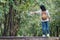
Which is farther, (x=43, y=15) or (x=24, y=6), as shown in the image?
(x=24, y=6)

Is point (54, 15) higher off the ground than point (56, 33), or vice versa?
point (54, 15)

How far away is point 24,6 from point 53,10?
7.35m

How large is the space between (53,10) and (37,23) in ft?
7.16

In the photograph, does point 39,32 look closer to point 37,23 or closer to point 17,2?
point 37,23

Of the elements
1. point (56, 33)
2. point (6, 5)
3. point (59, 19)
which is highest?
point (6, 5)

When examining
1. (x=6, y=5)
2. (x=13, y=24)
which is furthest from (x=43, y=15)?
(x=13, y=24)

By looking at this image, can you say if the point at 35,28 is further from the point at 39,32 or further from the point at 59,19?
the point at 59,19

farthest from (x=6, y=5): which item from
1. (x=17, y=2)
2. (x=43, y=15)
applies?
(x=43, y=15)

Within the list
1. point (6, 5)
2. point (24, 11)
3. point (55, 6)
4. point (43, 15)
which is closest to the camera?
point (43, 15)

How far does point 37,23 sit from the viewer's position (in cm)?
2322

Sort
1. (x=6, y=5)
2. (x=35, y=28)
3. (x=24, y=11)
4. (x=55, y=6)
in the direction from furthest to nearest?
(x=35, y=28) < (x=55, y=6) < (x=24, y=11) < (x=6, y=5)

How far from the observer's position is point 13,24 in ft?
54.3

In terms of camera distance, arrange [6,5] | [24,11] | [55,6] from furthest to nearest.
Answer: [55,6], [24,11], [6,5]

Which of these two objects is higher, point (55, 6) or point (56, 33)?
point (55, 6)
